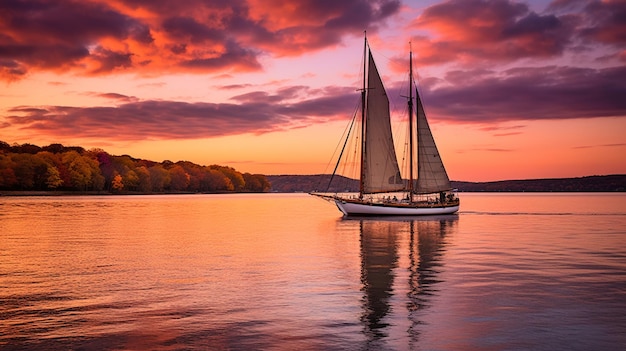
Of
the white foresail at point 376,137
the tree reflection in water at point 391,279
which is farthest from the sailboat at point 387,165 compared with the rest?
the tree reflection in water at point 391,279

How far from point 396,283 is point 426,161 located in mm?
66407

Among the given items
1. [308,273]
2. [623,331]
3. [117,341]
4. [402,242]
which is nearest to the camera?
[117,341]

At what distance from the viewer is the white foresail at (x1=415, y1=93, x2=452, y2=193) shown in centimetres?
9100

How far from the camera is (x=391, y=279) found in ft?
91.4

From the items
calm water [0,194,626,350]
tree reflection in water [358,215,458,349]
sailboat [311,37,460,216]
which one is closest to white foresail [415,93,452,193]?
sailboat [311,37,460,216]

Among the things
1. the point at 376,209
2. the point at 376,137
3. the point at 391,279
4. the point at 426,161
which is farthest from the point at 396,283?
the point at 426,161

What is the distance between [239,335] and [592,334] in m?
10.3

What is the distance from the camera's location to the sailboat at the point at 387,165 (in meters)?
82.1

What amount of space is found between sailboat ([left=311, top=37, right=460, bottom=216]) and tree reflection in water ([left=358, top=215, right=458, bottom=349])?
28728mm

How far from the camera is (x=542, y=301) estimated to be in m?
22.2

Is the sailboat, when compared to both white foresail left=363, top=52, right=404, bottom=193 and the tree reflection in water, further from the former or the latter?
the tree reflection in water

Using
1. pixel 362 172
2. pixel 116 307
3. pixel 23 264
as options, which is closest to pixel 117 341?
pixel 116 307

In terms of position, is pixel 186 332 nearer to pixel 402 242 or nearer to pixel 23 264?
pixel 23 264

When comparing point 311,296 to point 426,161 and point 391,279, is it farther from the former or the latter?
point 426,161
